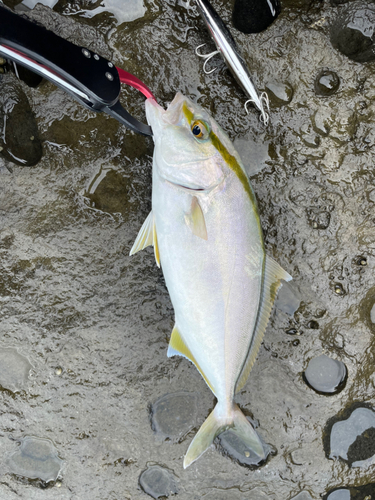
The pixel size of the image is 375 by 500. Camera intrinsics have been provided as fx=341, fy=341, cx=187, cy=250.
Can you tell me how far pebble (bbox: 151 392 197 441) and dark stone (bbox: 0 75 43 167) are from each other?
5.51 ft

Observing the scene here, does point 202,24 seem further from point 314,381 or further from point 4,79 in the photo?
point 314,381

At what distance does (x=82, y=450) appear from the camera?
209cm

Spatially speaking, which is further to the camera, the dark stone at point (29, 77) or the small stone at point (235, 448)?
the small stone at point (235, 448)

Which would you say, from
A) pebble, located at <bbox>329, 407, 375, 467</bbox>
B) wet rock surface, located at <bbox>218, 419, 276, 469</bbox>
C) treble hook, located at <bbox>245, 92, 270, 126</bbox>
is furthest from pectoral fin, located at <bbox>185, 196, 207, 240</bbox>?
pebble, located at <bbox>329, 407, 375, 467</bbox>

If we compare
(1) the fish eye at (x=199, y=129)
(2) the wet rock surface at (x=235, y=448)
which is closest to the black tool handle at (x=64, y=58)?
(1) the fish eye at (x=199, y=129)

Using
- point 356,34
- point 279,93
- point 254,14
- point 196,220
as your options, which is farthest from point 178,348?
point 356,34

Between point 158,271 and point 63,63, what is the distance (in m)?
1.22

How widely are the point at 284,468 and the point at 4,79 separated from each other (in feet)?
9.65

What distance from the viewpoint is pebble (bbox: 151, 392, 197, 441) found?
213 cm

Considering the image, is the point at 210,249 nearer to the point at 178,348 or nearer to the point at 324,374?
the point at 178,348

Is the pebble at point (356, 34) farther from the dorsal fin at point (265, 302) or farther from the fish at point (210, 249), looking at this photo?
the dorsal fin at point (265, 302)

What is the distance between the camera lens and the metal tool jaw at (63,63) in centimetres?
151

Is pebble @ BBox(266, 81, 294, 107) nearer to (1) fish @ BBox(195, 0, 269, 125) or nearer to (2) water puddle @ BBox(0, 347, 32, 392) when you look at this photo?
(1) fish @ BBox(195, 0, 269, 125)

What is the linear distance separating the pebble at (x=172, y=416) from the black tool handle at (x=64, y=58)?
5.72ft
